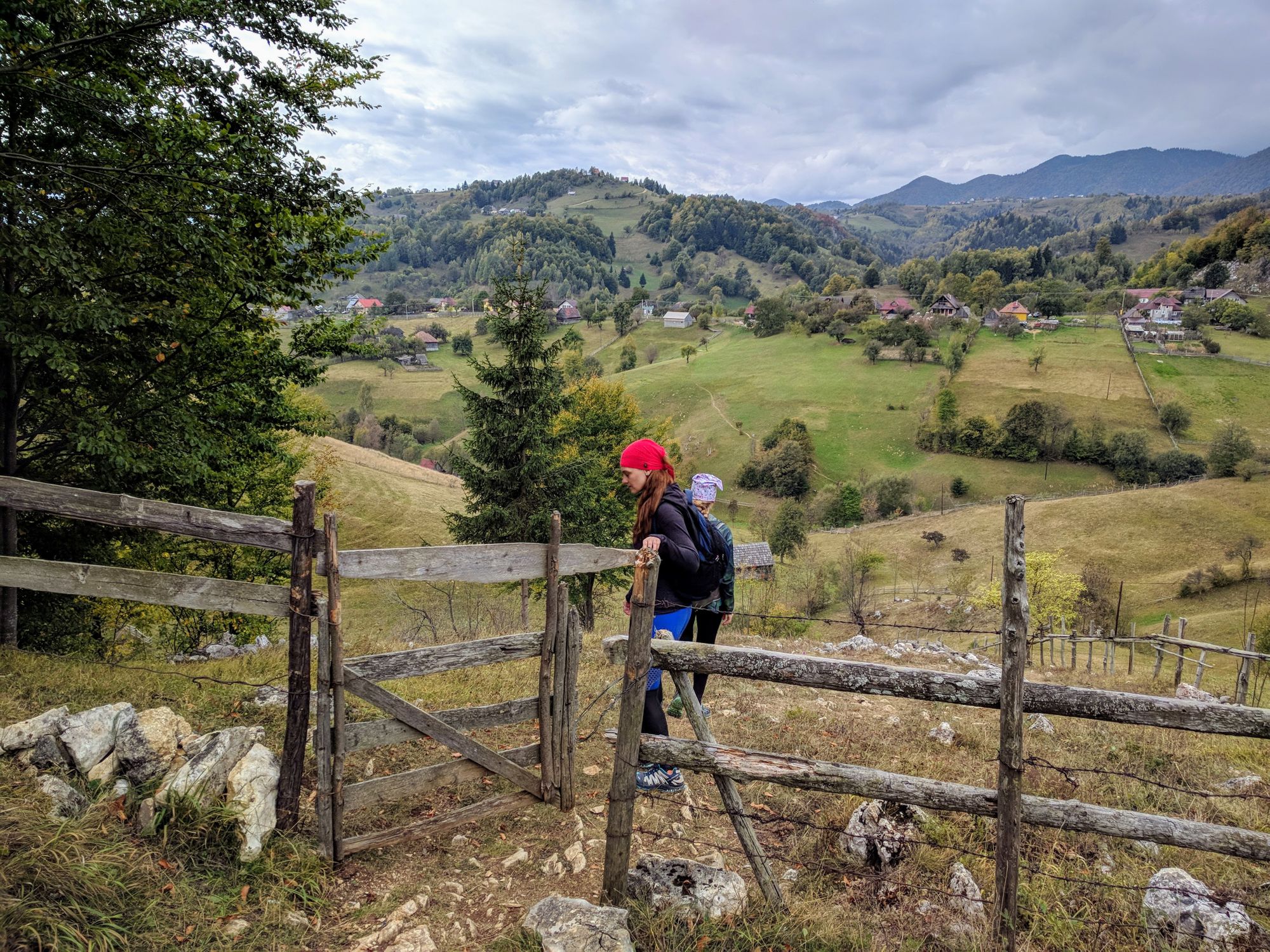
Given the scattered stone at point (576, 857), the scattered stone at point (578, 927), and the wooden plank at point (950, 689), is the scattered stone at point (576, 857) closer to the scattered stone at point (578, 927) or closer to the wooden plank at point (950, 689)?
the scattered stone at point (578, 927)

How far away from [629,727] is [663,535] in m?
1.60

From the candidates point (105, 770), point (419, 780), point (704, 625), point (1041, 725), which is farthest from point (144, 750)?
point (1041, 725)

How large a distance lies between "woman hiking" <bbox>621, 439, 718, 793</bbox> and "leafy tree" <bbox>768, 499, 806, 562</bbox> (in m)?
47.3

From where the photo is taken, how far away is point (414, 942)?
3.83 m

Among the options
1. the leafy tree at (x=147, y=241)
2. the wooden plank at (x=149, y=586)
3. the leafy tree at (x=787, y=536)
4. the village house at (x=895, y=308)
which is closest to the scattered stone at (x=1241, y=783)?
the wooden plank at (x=149, y=586)

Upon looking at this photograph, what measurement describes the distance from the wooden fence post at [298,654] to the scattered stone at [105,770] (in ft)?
3.43

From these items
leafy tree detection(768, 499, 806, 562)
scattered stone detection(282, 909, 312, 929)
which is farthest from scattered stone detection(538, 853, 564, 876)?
leafy tree detection(768, 499, 806, 562)

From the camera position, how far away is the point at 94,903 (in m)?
3.35

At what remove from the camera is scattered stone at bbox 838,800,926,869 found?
181 inches

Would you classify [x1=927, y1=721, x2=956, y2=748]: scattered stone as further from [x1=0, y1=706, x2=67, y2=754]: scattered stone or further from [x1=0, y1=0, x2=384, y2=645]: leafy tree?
[x1=0, y1=0, x2=384, y2=645]: leafy tree

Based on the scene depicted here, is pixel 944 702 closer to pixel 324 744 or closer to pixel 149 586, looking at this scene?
pixel 324 744

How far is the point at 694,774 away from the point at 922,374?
3607 inches

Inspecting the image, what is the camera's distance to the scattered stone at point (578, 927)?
11.2 ft

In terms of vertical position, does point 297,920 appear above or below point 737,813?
below
